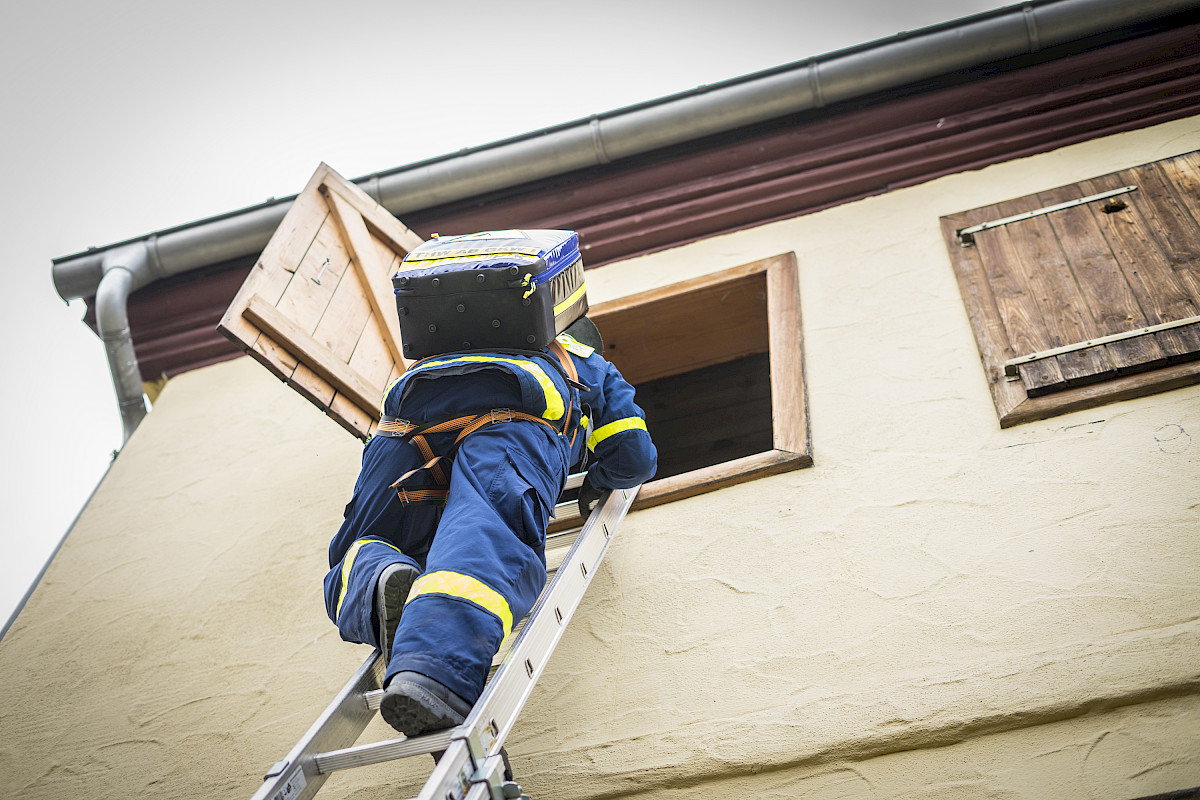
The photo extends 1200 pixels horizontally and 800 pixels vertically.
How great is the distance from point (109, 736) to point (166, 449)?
5.56 feet

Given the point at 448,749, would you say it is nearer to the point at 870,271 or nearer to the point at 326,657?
the point at 326,657

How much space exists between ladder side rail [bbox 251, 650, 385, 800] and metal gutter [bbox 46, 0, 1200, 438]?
328 cm

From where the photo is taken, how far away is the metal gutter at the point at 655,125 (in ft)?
15.0

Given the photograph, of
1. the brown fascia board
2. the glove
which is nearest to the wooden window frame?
the glove

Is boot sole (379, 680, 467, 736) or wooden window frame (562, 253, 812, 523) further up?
wooden window frame (562, 253, 812, 523)

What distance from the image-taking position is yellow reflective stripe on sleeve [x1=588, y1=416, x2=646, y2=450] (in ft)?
9.68

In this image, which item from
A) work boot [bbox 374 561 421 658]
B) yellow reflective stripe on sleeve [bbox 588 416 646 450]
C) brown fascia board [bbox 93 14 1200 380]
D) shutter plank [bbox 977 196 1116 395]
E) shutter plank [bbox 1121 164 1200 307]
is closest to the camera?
work boot [bbox 374 561 421 658]

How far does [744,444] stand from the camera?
19.3 ft

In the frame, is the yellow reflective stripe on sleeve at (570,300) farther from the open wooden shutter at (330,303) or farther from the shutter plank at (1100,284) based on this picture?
the shutter plank at (1100,284)

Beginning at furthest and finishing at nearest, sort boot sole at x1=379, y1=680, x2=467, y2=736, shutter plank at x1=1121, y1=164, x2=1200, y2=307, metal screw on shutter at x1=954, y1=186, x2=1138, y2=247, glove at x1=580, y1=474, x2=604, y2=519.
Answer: metal screw on shutter at x1=954, y1=186, x2=1138, y2=247, shutter plank at x1=1121, y1=164, x2=1200, y2=307, glove at x1=580, y1=474, x2=604, y2=519, boot sole at x1=379, y1=680, x2=467, y2=736

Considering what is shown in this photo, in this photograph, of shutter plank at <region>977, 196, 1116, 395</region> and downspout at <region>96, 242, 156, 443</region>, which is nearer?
shutter plank at <region>977, 196, 1116, 395</region>

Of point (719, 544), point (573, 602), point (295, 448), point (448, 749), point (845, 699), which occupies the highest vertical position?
point (295, 448)

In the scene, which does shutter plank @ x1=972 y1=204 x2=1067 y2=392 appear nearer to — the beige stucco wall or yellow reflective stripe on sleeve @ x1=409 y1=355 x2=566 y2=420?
the beige stucco wall

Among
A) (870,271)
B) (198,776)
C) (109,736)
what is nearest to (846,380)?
(870,271)
